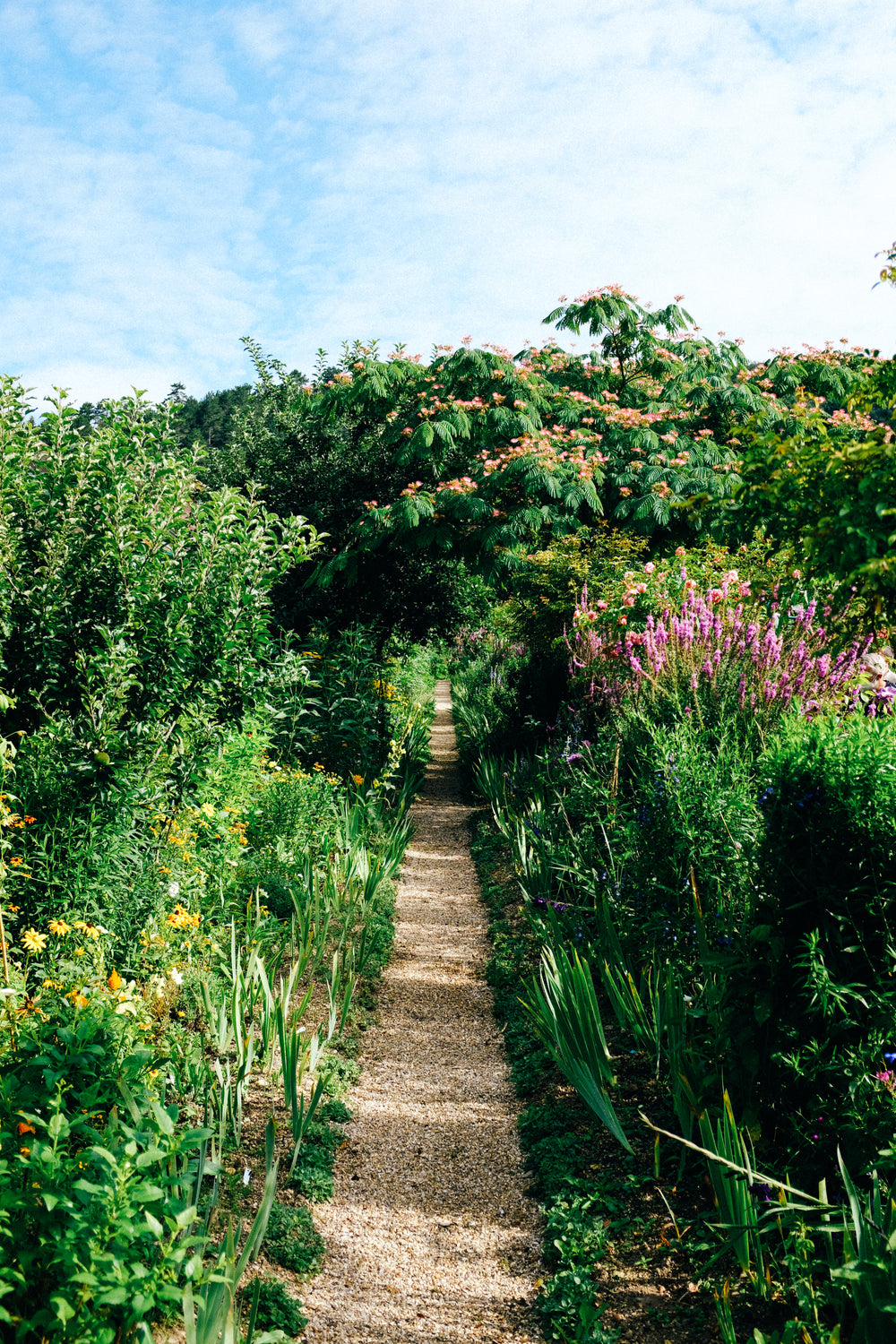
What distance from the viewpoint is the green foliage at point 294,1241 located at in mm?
2666

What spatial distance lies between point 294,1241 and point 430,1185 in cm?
67

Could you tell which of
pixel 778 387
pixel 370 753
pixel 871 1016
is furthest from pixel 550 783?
pixel 778 387

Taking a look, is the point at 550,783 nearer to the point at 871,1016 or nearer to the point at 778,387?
the point at 871,1016

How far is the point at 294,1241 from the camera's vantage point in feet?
8.96

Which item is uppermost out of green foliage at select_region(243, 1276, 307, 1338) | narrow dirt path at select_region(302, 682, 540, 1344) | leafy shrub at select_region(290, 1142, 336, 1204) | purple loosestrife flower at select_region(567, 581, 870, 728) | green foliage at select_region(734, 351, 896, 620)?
green foliage at select_region(734, 351, 896, 620)

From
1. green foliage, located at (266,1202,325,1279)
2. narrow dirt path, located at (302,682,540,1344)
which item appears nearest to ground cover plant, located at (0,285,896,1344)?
green foliage, located at (266,1202,325,1279)

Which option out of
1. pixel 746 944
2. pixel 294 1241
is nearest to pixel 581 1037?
pixel 746 944

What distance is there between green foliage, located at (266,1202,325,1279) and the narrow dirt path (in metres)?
0.06

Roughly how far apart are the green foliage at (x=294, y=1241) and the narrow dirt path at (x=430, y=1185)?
0.06 m

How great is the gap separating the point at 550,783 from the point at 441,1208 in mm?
3516

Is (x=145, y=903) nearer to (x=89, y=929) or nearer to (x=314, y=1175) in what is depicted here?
(x=89, y=929)

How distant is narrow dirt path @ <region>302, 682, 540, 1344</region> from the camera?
2.55 metres

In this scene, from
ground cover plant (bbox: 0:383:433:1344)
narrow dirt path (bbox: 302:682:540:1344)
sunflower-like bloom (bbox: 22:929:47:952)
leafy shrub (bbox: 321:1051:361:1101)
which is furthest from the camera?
leafy shrub (bbox: 321:1051:361:1101)

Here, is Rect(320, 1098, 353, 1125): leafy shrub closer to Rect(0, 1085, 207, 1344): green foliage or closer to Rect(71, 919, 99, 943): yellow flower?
Rect(71, 919, 99, 943): yellow flower
